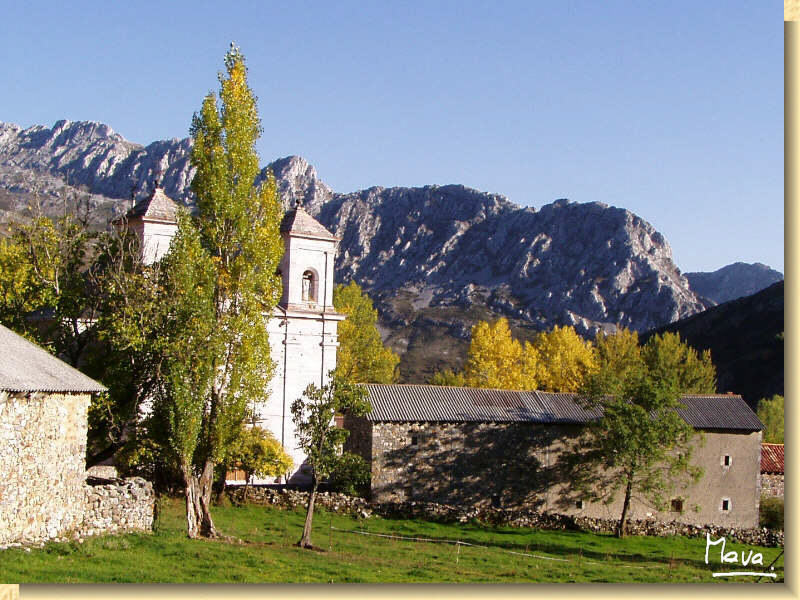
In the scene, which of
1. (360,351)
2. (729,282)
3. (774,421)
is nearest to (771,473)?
(774,421)

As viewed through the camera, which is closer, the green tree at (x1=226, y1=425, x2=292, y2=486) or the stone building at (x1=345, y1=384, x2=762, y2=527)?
the green tree at (x1=226, y1=425, x2=292, y2=486)

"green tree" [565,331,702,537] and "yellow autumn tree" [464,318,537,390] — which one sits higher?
"yellow autumn tree" [464,318,537,390]

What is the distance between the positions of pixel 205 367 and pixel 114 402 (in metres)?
3.17

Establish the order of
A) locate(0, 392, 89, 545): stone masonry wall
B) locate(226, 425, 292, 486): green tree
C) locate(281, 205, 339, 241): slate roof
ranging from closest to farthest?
locate(0, 392, 89, 545): stone masonry wall < locate(226, 425, 292, 486): green tree < locate(281, 205, 339, 241): slate roof

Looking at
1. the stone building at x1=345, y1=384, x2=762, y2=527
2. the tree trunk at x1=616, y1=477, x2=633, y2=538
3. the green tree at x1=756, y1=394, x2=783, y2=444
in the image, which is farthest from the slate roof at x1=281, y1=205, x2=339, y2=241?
the green tree at x1=756, y1=394, x2=783, y2=444

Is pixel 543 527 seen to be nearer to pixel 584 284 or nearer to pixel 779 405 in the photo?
pixel 779 405

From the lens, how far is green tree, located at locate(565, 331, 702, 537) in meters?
28.5

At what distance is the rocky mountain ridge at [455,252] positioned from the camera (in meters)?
99.5

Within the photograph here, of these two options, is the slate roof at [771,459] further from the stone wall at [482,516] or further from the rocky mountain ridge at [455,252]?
the rocky mountain ridge at [455,252]

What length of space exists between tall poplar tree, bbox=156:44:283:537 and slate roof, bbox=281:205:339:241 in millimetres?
9835

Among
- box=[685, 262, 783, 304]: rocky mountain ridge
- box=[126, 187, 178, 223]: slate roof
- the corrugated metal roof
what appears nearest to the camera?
box=[126, 187, 178, 223]: slate roof

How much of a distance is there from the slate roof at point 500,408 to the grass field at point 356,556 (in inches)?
168

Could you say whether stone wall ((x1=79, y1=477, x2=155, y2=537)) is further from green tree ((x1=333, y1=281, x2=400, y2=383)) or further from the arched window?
green tree ((x1=333, y1=281, x2=400, y2=383))

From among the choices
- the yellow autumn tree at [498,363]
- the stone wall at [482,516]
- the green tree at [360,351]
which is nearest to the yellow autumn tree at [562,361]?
the yellow autumn tree at [498,363]
